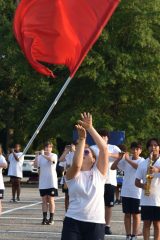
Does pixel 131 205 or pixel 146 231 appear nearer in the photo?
pixel 146 231

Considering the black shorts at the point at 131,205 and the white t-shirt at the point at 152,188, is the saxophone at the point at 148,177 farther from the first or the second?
the black shorts at the point at 131,205

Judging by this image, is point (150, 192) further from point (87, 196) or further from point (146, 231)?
point (87, 196)

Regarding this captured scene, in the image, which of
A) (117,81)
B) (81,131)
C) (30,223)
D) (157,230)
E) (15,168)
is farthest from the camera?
(117,81)

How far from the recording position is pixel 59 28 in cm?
1670

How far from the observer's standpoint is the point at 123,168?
598 inches

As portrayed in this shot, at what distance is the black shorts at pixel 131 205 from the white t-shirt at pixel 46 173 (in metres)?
4.14

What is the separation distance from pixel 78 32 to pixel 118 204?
968 centimetres

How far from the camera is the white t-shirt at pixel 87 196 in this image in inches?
360

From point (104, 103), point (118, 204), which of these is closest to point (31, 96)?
point (104, 103)

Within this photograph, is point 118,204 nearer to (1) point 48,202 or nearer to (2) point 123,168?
(1) point 48,202

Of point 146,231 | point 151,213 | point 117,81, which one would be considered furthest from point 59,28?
point 117,81

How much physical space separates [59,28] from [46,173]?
3855 mm

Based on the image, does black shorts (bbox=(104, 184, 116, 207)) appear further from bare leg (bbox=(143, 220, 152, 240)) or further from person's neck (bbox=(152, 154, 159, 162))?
person's neck (bbox=(152, 154, 159, 162))

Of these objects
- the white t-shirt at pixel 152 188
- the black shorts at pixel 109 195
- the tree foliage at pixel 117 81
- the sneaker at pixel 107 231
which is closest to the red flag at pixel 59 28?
the black shorts at pixel 109 195
